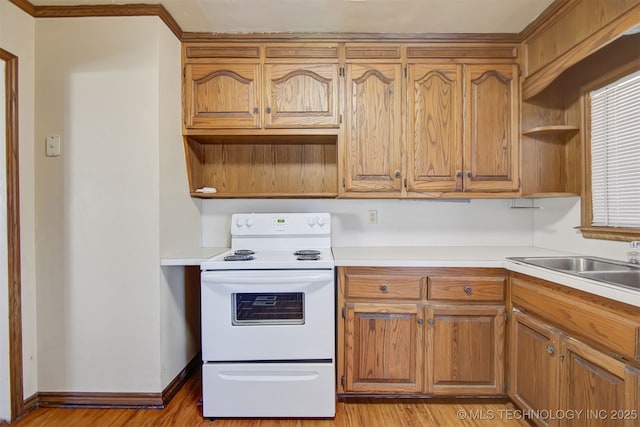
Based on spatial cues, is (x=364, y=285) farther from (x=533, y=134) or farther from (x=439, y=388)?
(x=533, y=134)

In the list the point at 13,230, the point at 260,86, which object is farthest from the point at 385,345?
the point at 13,230

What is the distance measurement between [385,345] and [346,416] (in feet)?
1.45

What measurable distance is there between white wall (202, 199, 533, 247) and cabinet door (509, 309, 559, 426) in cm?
80

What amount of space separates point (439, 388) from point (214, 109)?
7.21ft

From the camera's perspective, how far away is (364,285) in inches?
71.6

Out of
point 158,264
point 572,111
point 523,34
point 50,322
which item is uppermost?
point 523,34

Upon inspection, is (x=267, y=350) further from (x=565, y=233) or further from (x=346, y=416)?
(x=565, y=233)

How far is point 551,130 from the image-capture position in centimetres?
195

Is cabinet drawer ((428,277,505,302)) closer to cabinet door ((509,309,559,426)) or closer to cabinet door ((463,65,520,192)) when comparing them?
cabinet door ((509,309,559,426))

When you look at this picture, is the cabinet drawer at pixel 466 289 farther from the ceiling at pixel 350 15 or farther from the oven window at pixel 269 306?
the ceiling at pixel 350 15

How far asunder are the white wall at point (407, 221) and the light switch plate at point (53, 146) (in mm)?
944

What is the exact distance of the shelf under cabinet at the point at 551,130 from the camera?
1.91 meters

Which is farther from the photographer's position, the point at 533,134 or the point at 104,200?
the point at 533,134

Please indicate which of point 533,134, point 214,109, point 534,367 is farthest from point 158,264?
point 533,134
